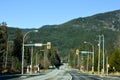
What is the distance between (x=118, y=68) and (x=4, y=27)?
38.8 meters

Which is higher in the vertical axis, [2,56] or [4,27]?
[4,27]

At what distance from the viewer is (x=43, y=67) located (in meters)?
177

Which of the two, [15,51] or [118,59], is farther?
[15,51]

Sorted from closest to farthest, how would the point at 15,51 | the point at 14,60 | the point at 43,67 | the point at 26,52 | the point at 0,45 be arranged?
1. the point at 0,45
2. the point at 14,60
3. the point at 15,51
4. the point at 26,52
5. the point at 43,67

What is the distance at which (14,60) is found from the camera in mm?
124812

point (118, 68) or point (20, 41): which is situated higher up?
point (20, 41)

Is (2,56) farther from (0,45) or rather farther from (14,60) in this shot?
(14,60)

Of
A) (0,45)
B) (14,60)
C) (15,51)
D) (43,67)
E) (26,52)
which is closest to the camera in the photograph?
(0,45)

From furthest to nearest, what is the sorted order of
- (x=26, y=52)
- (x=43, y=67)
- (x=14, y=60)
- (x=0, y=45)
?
(x=43, y=67)
(x=26, y=52)
(x=14, y=60)
(x=0, y=45)

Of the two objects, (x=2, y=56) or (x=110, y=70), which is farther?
(x=110, y=70)

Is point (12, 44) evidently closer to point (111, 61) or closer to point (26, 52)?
point (26, 52)

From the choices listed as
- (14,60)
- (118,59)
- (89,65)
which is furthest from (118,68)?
(89,65)

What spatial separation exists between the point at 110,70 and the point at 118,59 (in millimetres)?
14498

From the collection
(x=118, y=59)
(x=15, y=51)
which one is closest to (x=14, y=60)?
(x=15, y=51)
